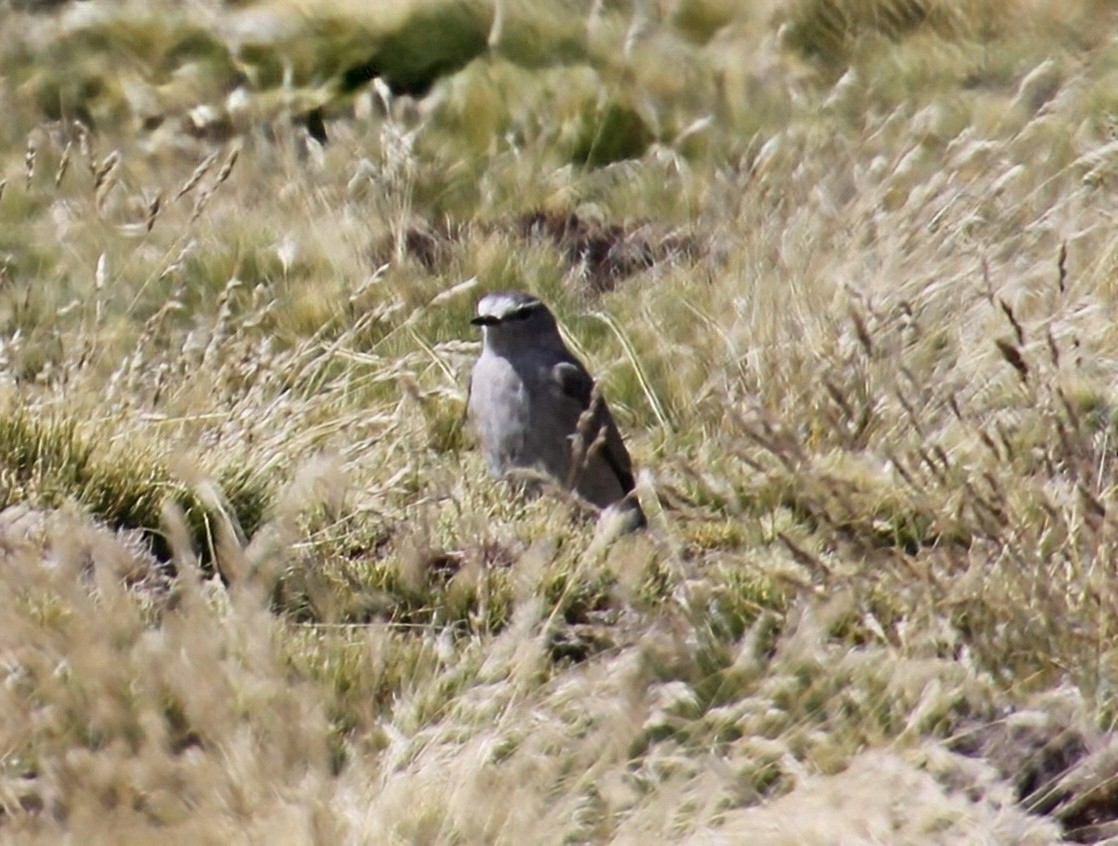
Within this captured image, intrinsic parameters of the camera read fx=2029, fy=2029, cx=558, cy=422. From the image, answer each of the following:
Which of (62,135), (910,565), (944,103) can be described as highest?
(910,565)

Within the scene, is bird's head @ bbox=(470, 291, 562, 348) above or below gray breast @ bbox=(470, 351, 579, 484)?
above

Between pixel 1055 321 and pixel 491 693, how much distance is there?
83.8 inches

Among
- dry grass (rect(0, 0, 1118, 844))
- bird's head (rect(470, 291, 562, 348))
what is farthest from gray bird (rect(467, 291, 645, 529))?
dry grass (rect(0, 0, 1118, 844))

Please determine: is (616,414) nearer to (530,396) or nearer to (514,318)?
(530,396)

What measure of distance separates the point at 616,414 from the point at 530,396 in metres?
0.27

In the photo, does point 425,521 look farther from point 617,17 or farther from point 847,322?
point 617,17

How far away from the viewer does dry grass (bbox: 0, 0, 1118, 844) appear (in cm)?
344

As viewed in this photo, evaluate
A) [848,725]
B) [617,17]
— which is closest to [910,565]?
[848,725]

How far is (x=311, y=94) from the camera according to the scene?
27.4 ft

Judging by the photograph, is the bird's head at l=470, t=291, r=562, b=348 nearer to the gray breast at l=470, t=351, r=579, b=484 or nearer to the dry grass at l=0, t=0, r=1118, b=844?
the gray breast at l=470, t=351, r=579, b=484

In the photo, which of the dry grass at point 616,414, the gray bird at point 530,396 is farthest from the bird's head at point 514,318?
the dry grass at point 616,414

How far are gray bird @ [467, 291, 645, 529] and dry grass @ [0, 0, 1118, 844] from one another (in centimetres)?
12

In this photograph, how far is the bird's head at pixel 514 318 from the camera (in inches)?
231

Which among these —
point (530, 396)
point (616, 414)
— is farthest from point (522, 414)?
point (616, 414)
